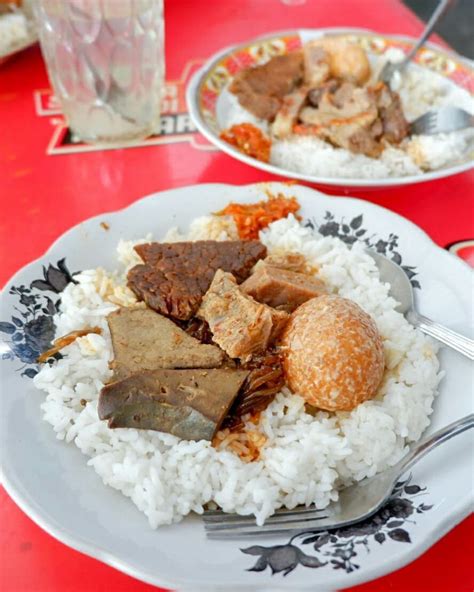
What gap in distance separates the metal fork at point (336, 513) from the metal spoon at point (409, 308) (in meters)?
0.37

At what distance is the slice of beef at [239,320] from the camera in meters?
1.97

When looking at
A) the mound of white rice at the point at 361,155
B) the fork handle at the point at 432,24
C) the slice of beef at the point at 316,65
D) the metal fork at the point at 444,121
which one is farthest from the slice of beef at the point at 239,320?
the fork handle at the point at 432,24

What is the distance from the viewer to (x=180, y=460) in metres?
1.80

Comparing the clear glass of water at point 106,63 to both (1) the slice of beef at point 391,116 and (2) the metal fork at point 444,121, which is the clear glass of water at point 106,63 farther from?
(2) the metal fork at point 444,121

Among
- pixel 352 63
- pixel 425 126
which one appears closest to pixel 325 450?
pixel 425 126

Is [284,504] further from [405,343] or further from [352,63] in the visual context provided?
[352,63]

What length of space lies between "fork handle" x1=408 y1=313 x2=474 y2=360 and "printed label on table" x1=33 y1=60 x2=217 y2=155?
169 centimetres

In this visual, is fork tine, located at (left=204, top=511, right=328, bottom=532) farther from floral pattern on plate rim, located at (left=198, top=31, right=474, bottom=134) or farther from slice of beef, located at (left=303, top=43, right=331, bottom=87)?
slice of beef, located at (left=303, top=43, right=331, bottom=87)

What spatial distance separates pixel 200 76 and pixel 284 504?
2.53 meters

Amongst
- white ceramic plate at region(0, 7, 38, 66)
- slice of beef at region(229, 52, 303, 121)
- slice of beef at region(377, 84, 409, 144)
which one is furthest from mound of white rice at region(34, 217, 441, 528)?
white ceramic plate at region(0, 7, 38, 66)

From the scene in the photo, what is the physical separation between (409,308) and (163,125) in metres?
1.97

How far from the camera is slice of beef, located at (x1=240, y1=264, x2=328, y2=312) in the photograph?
2139mm

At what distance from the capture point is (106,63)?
3115 mm

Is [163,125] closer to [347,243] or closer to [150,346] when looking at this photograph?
[347,243]
